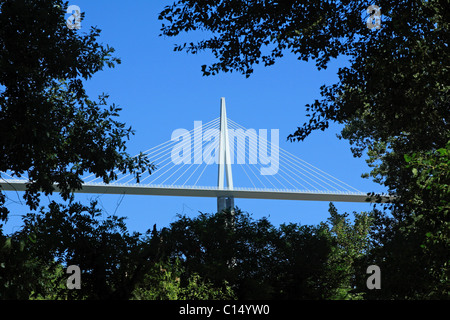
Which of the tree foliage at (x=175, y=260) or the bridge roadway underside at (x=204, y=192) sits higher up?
the bridge roadway underside at (x=204, y=192)

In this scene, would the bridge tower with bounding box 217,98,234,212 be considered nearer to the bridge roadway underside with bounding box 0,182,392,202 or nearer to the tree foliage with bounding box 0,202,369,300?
the bridge roadway underside with bounding box 0,182,392,202

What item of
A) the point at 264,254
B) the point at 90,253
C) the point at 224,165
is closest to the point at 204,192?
the point at 224,165

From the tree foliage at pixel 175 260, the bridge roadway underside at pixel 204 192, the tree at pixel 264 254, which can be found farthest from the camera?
the bridge roadway underside at pixel 204 192

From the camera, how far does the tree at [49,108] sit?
1151 centimetres

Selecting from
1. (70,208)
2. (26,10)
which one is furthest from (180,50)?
(70,208)

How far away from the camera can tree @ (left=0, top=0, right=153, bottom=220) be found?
1151cm

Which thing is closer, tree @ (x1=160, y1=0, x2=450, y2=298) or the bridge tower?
tree @ (x1=160, y1=0, x2=450, y2=298)

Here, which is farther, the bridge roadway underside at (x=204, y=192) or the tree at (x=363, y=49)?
the bridge roadway underside at (x=204, y=192)

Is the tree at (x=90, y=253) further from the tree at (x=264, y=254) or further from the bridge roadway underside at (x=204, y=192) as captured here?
the bridge roadway underside at (x=204, y=192)

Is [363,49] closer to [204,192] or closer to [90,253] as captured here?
[90,253]

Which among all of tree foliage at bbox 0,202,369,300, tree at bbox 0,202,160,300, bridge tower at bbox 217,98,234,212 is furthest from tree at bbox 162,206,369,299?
bridge tower at bbox 217,98,234,212

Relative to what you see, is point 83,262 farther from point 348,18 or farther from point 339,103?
point 348,18

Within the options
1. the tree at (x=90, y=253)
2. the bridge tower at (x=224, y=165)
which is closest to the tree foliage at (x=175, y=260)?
the tree at (x=90, y=253)

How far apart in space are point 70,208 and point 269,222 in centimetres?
595
